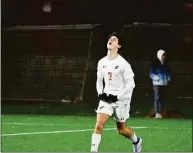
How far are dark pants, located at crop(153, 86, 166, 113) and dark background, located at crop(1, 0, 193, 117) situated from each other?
2.49m

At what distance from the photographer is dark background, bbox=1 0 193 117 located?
2603 centimetres

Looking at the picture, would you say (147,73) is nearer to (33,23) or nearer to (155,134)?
(33,23)

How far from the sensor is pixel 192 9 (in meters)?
26.2

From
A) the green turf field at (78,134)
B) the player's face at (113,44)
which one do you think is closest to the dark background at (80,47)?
the green turf field at (78,134)

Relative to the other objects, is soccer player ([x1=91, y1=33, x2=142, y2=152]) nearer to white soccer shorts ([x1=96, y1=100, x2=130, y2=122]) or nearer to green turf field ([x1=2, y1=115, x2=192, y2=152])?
white soccer shorts ([x1=96, y1=100, x2=130, y2=122])

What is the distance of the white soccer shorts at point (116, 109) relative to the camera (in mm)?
12180

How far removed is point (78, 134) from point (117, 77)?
4.86 meters

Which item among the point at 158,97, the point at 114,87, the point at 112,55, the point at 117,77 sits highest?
the point at 112,55

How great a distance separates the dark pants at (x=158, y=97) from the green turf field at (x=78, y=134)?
29.3 inches

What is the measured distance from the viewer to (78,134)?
55.5ft

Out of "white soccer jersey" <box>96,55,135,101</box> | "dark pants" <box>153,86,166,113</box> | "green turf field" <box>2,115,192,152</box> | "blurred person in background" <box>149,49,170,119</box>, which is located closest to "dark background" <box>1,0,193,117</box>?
"dark pants" <box>153,86,166,113</box>

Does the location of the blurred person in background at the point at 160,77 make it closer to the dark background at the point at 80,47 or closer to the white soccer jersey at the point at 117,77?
the dark background at the point at 80,47

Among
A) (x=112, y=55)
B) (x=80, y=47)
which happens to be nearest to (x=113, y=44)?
(x=112, y=55)

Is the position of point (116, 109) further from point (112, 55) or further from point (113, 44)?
point (113, 44)
